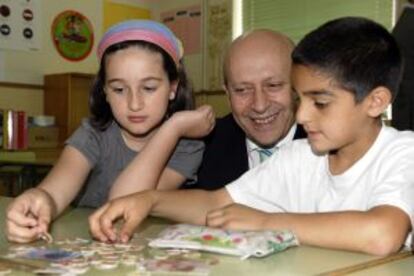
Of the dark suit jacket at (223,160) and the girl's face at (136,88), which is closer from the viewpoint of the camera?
the girl's face at (136,88)

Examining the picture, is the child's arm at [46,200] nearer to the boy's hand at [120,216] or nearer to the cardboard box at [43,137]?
the boy's hand at [120,216]

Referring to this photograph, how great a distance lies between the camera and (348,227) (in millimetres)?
957

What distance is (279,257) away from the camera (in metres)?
0.89

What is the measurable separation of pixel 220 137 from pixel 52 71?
3.42 metres

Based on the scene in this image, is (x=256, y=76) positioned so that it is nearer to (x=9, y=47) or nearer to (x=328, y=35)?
(x=328, y=35)

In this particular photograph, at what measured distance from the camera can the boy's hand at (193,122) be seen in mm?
1572

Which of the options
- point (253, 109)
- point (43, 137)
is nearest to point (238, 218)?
Answer: point (253, 109)

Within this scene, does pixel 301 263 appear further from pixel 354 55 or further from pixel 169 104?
pixel 169 104

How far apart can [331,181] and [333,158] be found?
64 mm

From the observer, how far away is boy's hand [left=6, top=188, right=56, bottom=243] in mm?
1053

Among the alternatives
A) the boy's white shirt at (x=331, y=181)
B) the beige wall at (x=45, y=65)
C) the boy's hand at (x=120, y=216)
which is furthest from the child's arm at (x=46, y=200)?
the beige wall at (x=45, y=65)

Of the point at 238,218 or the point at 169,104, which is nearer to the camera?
the point at 238,218

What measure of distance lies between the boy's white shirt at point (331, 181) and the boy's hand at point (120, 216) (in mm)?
304

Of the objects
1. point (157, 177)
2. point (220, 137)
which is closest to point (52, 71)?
point (220, 137)
